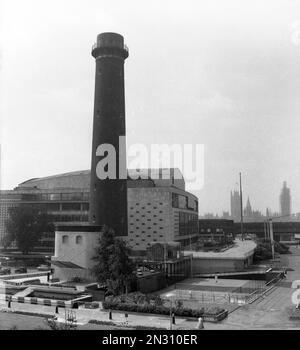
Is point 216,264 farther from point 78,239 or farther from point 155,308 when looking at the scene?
point 155,308

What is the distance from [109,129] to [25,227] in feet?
111

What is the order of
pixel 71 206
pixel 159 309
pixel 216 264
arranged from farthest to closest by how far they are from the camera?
1. pixel 71 206
2. pixel 216 264
3. pixel 159 309

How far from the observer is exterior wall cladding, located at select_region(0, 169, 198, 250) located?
8550 cm

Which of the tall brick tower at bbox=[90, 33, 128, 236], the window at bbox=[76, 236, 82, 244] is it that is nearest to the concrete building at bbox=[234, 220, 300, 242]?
the tall brick tower at bbox=[90, 33, 128, 236]

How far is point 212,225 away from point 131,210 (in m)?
81.4

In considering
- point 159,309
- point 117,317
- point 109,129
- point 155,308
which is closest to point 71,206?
point 109,129

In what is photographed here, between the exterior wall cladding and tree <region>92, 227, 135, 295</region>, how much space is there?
64.4ft

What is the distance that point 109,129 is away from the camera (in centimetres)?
6800

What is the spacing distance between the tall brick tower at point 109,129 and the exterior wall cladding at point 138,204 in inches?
244

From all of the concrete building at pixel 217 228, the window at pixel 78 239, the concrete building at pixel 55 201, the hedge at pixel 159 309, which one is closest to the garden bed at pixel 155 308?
the hedge at pixel 159 309

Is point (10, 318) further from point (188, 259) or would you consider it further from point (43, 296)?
point (188, 259)

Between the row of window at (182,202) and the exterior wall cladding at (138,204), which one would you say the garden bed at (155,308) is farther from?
the row of window at (182,202)

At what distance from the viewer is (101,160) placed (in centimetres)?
6844

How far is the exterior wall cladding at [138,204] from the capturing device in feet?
281
